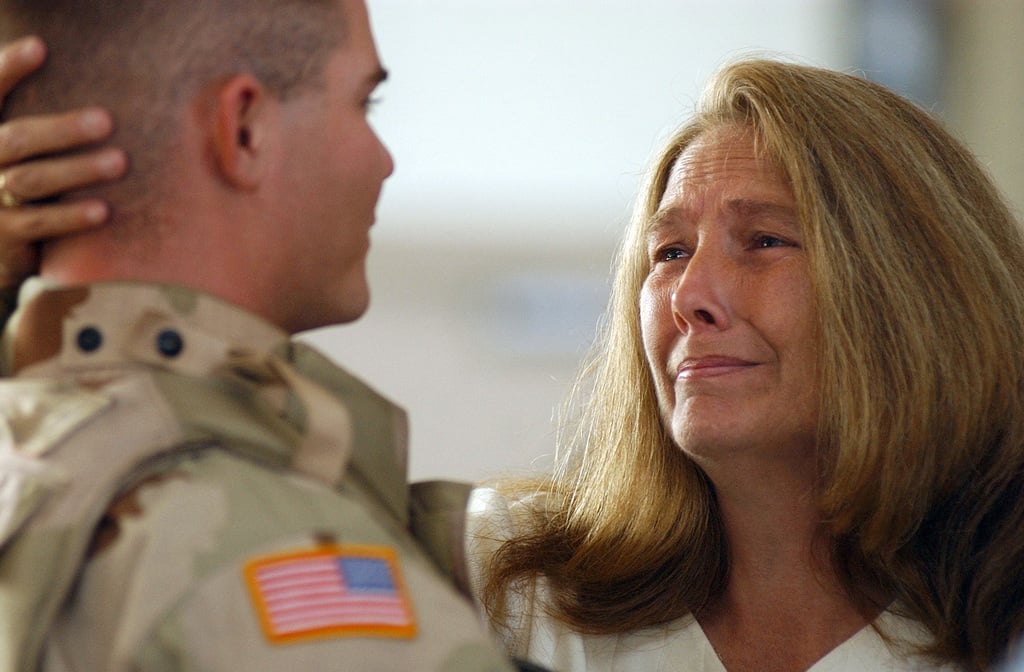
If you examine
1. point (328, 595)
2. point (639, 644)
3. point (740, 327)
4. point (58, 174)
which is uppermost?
point (58, 174)

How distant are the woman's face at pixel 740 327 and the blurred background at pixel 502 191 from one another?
2793 mm

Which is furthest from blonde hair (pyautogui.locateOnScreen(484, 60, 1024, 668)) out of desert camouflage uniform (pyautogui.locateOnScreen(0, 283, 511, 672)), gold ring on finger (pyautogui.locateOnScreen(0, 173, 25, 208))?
gold ring on finger (pyautogui.locateOnScreen(0, 173, 25, 208))

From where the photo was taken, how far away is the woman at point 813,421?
58.3 inches

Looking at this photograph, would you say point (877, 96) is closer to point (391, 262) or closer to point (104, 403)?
point (104, 403)

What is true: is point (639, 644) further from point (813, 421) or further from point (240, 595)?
point (240, 595)

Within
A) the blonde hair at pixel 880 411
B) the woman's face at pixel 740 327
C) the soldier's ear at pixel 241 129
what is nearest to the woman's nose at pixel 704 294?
the woman's face at pixel 740 327

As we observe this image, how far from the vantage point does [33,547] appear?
79cm

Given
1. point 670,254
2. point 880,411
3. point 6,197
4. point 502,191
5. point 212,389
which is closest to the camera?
point 212,389

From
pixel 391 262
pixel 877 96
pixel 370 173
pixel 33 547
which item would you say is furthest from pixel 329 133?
pixel 391 262

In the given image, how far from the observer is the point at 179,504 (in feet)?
2.57

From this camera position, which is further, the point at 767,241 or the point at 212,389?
the point at 767,241

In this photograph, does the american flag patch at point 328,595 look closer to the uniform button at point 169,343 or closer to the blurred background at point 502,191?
the uniform button at point 169,343

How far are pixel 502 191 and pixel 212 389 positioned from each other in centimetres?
365

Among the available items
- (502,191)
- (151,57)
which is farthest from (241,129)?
(502,191)
